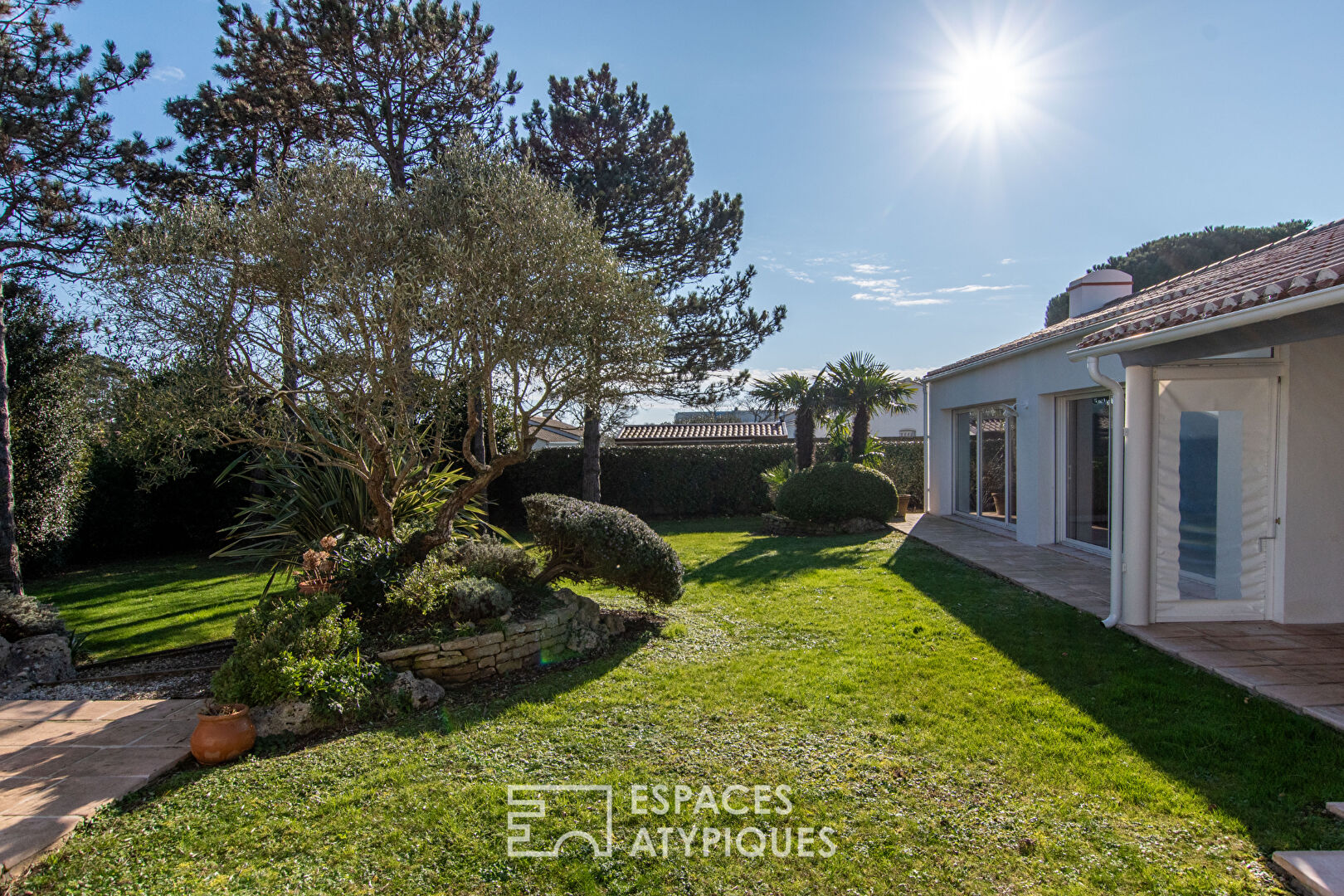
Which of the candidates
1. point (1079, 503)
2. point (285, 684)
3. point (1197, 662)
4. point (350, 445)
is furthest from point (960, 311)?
point (285, 684)

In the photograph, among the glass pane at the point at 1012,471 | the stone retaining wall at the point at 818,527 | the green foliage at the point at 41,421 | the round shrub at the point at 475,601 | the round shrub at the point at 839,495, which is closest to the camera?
the round shrub at the point at 475,601

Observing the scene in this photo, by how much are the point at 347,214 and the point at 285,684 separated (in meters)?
3.74

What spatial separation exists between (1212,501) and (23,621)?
1135 cm

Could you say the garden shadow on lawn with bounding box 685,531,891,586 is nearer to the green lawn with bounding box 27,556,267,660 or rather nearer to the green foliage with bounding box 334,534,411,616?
the green foliage with bounding box 334,534,411,616

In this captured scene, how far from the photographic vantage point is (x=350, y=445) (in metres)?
6.66

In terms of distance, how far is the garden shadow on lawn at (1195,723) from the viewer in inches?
133

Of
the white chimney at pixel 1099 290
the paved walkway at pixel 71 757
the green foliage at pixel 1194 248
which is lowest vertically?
the paved walkway at pixel 71 757

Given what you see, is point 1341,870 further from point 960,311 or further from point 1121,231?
point 960,311

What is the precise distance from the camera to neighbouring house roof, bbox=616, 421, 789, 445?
2820 cm

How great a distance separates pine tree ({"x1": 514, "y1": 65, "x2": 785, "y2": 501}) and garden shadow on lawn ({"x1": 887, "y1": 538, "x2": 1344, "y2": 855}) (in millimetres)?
10324

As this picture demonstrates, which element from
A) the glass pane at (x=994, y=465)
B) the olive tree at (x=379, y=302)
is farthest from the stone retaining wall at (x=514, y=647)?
A: the glass pane at (x=994, y=465)

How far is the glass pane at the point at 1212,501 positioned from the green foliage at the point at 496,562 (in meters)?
6.20

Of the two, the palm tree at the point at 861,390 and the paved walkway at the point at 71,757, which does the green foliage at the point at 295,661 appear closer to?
the paved walkway at the point at 71,757

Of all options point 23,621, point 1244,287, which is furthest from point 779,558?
point 23,621
